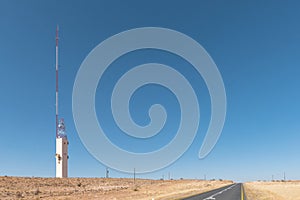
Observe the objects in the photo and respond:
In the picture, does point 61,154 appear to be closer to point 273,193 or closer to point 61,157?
point 61,157

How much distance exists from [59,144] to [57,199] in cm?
3355

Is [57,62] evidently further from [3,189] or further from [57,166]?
[57,166]

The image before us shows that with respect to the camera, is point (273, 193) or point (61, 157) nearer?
point (273, 193)

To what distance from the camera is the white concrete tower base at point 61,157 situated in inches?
2950

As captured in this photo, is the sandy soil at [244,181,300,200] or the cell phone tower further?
the cell phone tower

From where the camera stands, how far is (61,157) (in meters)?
76.1

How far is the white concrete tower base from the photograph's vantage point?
7494 centimetres

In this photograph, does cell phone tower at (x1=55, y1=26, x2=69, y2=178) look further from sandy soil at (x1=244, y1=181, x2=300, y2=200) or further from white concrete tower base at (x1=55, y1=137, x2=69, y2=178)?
sandy soil at (x1=244, y1=181, x2=300, y2=200)

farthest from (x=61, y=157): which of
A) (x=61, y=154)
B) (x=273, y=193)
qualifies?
(x=273, y=193)

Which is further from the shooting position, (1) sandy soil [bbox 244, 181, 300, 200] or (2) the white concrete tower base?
(2) the white concrete tower base

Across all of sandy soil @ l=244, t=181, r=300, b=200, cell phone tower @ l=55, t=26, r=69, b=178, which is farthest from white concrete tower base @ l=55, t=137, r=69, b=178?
sandy soil @ l=244, t=181, r=300, b=200

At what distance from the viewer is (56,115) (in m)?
62.9

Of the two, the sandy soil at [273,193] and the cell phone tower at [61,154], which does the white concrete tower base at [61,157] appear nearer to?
the cell phone tower at [61,154]

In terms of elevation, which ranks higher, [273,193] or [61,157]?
[61,157]
